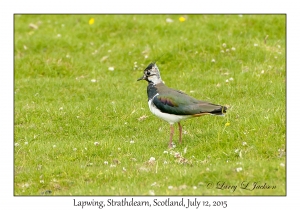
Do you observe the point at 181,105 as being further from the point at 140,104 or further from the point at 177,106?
the point at 140,104

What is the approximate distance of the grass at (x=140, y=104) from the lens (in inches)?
423

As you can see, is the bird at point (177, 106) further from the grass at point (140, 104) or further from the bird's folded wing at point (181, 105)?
the grass at point (140, 104)

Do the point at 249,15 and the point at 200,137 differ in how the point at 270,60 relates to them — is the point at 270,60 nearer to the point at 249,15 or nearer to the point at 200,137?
the point at 249,15

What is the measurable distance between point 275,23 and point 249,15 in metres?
1.00

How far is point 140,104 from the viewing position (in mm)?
15594

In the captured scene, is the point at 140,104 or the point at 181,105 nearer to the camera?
the point at 181,105

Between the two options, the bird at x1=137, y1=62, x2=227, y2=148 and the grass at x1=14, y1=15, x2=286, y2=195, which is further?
the bird at x1=137, y1=62, x2=227, y2=148

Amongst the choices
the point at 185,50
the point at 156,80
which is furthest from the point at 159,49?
the point at 156,80

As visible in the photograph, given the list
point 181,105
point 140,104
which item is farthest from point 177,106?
point 140,104

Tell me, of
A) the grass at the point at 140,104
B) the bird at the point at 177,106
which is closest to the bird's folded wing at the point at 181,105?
the bird at the point at 177,106

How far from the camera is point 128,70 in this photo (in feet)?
62.0

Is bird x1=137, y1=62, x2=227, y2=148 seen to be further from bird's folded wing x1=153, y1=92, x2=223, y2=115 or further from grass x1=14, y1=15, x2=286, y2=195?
grass x1=14, y1=15, x2=286, y2=195

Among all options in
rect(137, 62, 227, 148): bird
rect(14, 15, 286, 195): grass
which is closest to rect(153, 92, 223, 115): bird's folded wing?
rect(137, 62, 227, 148): bird

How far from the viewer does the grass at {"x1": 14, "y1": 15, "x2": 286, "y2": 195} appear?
10.8m
